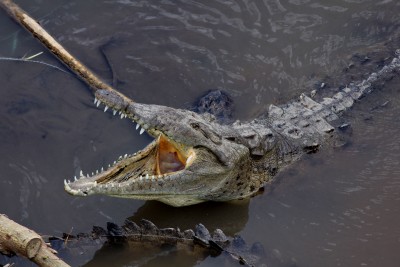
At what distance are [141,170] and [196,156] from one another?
55cm

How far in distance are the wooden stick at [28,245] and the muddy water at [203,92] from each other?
93 cm

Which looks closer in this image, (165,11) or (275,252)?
(275,252)

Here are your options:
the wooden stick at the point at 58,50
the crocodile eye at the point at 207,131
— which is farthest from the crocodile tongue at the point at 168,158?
the wooden stick at the point at 58,50

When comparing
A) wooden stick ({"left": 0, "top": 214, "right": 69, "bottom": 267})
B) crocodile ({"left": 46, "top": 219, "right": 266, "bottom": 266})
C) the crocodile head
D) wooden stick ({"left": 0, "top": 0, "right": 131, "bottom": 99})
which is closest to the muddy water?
crocodile ({"left": 46, "top": 219, "right": 266, "bottom": 266})

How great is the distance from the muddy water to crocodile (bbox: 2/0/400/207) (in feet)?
0.70

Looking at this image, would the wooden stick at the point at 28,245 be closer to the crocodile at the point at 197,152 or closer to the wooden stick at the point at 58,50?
the crocodile at the point at 197,152

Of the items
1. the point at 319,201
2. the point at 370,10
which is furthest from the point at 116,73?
the point at 370,10

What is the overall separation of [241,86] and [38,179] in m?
2.90

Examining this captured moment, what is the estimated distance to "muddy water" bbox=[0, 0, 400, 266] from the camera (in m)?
6.04

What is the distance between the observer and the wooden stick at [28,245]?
4477 mm

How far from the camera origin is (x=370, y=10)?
896 cm

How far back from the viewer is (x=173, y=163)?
243 inches

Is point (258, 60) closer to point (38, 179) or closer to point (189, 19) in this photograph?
point (189, 19)

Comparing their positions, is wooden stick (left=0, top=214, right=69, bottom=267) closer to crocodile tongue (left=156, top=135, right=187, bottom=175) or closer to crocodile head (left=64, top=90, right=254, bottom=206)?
crocodile head (left=64, top=90, right=254, bottom=206)
